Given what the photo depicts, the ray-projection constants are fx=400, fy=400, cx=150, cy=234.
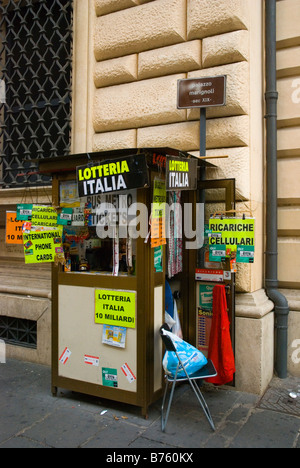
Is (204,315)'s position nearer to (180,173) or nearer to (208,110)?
(180,173)

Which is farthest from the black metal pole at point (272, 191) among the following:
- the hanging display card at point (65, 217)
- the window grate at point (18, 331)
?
the window grate at point (18, 331)

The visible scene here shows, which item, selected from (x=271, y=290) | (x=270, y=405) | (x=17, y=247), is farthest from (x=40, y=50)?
(x=270, y=405)

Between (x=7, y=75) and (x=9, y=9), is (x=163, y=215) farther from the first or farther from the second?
(x=9, y=9)

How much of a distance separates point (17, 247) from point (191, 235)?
9.70 feet

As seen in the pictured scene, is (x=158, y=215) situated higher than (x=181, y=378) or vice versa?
(x=158, y=215)

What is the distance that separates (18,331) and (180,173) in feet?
11.7

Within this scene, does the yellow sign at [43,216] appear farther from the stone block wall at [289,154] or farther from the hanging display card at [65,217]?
the stone block wall at [289,154]

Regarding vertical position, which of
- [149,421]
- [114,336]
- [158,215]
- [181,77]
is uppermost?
[181,77]

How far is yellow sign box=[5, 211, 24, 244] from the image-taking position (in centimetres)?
445

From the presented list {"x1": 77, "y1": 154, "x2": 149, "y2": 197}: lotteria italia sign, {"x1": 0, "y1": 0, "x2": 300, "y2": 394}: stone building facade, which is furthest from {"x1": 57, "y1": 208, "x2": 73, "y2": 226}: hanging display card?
{"x1": 0, "y1": 0, "x2": 300, "y2": 394}: stone building facade

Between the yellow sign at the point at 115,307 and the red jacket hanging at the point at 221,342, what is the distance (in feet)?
3.18

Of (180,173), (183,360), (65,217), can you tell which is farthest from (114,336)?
(180,173)

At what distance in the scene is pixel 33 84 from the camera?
6.12 m

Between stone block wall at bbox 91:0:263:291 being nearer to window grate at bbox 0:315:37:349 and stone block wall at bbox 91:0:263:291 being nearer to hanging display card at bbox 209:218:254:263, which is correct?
hanging display card at bbox 209:218:254:263
